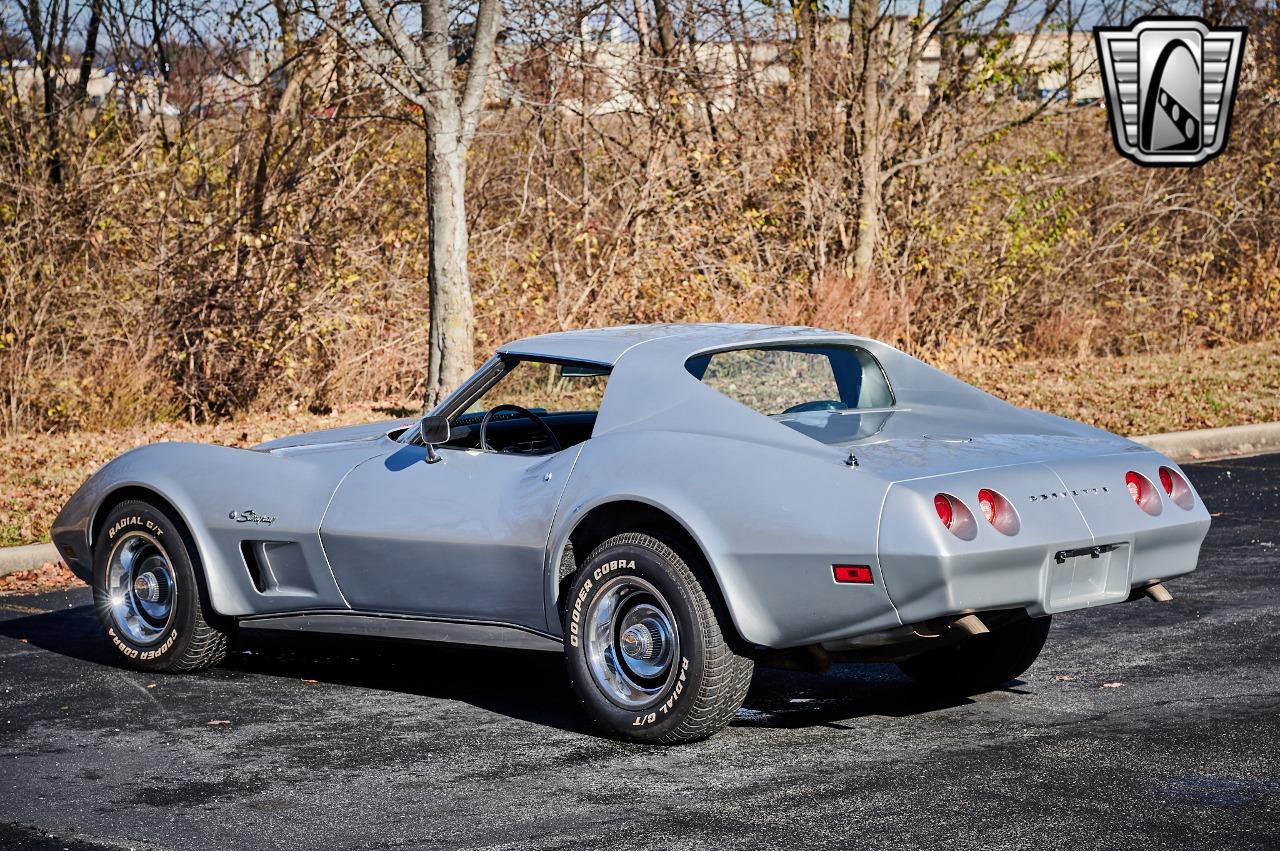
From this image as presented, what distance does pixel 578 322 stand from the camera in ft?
58.4

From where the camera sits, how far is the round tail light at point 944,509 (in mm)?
5078

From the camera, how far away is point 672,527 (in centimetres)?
564

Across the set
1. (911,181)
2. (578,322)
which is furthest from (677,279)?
(911,181)

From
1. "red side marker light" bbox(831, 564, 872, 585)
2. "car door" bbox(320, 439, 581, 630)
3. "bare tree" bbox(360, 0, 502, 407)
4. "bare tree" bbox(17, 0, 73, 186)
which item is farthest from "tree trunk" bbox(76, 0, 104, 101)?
"red side marker light" bbox(831, 564, 872, 585)

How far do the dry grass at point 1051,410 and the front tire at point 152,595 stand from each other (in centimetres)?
329

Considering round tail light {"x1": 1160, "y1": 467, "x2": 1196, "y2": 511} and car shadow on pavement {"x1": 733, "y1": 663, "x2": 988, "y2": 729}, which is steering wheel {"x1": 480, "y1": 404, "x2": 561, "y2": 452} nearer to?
car shadow on pavement {"x1": 733, "y1": 663, "x2": 988, "y2": 729}

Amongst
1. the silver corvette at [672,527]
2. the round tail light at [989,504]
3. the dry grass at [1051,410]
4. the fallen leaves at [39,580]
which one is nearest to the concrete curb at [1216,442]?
the dry grass at [1051,410]

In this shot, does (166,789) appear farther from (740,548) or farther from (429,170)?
(429,170)

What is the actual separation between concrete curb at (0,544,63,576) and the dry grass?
0.50 meters

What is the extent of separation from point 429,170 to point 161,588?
782 cm

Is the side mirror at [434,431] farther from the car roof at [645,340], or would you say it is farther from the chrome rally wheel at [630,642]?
the chrome rally wheel at [630,642]

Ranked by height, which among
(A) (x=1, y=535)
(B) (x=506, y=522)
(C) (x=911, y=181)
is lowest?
(A) (x=1, y=535)

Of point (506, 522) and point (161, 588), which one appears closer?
point (506, 522)

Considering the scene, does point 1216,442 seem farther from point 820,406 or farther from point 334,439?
point 334,439
